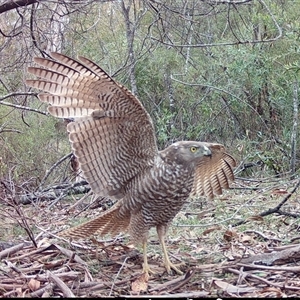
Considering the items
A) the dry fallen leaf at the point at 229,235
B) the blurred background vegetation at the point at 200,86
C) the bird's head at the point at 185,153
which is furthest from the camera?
the blurred background vegetation at the point at 200,86

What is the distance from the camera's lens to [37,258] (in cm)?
387

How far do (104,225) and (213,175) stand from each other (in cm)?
99

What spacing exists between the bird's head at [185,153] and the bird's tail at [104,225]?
54cm

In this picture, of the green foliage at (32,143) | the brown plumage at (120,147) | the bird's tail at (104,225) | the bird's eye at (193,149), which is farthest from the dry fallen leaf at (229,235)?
the green foliage at (32,143)

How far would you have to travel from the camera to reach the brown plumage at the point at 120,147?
11.8ft

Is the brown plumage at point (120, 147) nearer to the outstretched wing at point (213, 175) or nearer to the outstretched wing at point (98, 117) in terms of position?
the outstretched wing at point (98, 117)

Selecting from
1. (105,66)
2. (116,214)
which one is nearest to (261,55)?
(105,66)

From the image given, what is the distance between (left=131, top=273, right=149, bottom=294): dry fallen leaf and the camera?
10.8 feet

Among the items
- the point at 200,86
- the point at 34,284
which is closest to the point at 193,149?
the point at 34,284

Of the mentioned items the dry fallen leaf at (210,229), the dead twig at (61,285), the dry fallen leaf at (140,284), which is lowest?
the dry fallen leaf at (210,229)

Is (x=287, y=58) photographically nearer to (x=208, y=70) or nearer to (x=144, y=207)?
(x=208, y=70)

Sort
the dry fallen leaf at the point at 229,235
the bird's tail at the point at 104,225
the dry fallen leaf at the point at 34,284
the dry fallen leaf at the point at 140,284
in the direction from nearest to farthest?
the dry fallen leaf at the point at 34,284 < the dry fallen leaf at the point at 140,284 < the bird's tail at the point at 104,225 < the dry fallen leaf at the point at 229,235

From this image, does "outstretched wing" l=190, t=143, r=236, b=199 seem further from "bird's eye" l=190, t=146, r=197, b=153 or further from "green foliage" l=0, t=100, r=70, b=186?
"green foliage" l=0, t=100, r=70, b=186

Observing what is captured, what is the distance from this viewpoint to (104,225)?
415 centimetres
